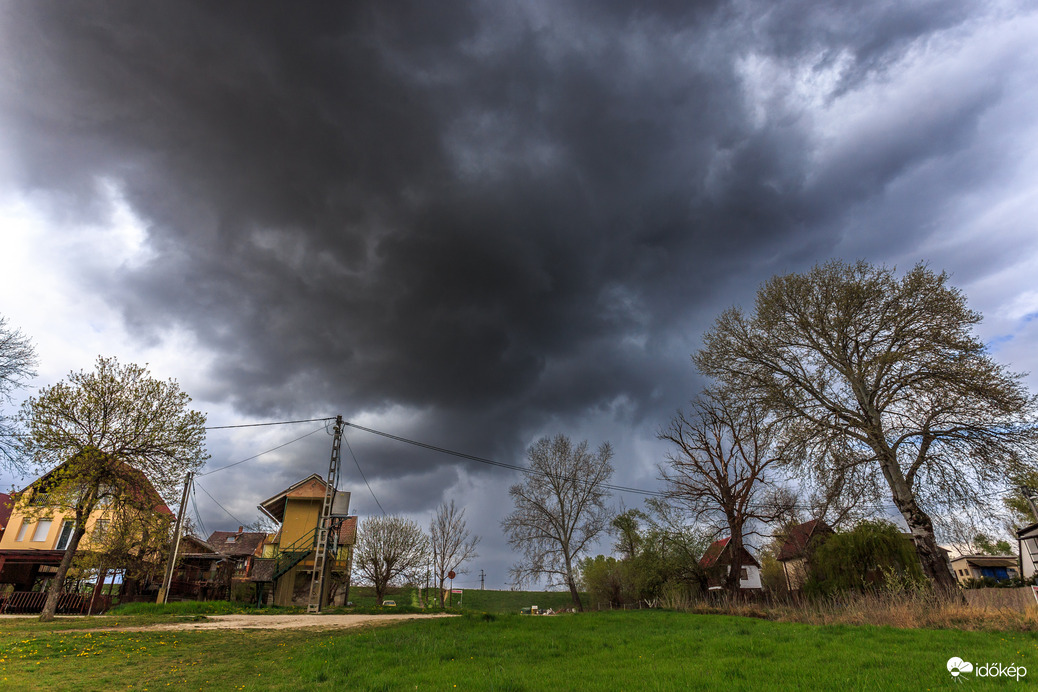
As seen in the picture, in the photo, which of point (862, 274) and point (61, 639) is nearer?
point (61, 639)

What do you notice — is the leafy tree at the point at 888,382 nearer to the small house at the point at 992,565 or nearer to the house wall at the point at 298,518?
the house wall at the point at 298,518

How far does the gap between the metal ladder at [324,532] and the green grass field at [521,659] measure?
10632 millimetres

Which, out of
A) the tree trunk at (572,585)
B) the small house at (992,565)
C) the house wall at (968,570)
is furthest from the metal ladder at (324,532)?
the small house at (992,565)

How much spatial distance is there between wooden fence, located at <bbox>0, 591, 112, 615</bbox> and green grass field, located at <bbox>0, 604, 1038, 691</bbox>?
1522 cm

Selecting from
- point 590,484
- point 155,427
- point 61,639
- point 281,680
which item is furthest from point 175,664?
point 590,484

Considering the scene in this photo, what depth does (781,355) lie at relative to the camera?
66.2ft

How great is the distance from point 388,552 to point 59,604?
832 inches

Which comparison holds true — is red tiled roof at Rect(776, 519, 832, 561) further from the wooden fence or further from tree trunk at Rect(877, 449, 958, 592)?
the wooden fence

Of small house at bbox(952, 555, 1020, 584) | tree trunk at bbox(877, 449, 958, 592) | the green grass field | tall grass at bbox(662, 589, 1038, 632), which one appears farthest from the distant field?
small house at bbox(952, 555, 1020, 584)

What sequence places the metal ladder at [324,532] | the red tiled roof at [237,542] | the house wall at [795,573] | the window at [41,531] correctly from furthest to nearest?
the red tiled roof at [237,542] < the house wall at [795,573] < the window at [41,531] < the metal ladder at [324,532]

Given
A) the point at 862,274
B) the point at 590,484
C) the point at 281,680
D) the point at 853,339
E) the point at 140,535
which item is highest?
the point at 862,274

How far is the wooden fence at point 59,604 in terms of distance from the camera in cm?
2470

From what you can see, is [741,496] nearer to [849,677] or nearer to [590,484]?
[590,484]

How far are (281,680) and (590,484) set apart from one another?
2976 cm
